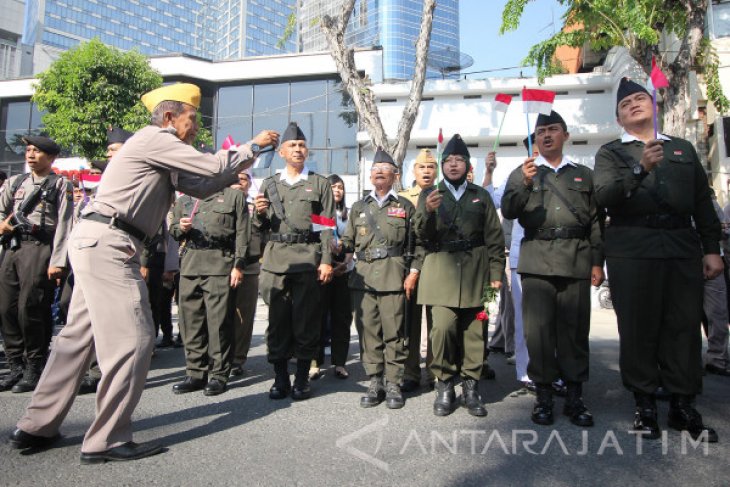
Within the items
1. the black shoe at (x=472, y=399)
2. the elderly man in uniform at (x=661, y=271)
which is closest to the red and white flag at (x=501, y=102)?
the elderly man in uniform at (x=661, y=271)

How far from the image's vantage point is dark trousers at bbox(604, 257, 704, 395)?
10.3 ft

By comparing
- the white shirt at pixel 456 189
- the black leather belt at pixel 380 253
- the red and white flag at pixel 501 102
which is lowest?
the black leather belt at pixel 380 253

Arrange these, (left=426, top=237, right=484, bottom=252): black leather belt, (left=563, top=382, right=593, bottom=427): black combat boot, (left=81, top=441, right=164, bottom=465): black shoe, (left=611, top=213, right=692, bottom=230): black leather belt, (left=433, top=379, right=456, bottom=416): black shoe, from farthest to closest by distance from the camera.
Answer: (left=426, top=237, right=484, bottom=252): black leather belt, (left=433, top=379, right=456, bottom=416): black shoe, (left=563, top=382, right=593, bottom=427): black combat boot, (left=611, top=213, right=692, bottom=230): black leather belt, (left=81, top=441, right=164, bottom=465): black shoe

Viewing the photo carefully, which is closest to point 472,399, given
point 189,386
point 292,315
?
point 292,315

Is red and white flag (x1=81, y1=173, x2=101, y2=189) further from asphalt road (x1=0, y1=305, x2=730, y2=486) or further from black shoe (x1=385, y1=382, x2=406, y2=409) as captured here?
black shoe (x1=385, y1=382, x2=406, y2=409)

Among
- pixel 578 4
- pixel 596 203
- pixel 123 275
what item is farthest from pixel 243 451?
pixel 578 4

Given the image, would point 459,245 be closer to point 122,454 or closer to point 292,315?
point 292,315

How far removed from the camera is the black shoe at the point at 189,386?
14.1 feet

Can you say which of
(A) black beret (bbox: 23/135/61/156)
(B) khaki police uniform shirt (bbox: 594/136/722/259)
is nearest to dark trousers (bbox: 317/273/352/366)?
(B) khaki police uniform shirt (bbox: 594/136/722/259)

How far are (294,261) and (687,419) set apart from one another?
10.2 feet

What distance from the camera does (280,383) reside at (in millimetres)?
4156

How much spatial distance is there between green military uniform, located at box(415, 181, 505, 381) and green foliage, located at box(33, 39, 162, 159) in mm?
19097

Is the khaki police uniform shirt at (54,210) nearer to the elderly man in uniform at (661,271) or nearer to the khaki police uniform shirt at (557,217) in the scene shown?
the khaki police uniform shirt at (557,217)

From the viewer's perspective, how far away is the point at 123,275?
9.55 ft
